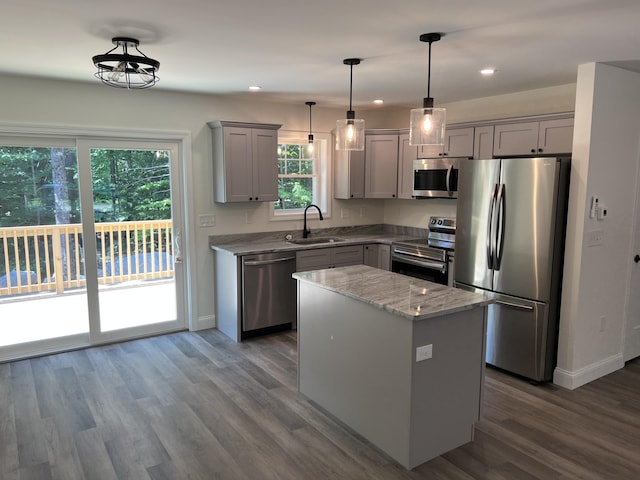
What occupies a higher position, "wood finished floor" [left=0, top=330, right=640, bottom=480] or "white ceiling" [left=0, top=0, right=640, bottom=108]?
"white ceiling" [left=0, top=0, right=640, bottom=108]

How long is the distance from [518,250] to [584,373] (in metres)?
1.16

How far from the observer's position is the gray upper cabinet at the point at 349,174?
572 centimetres

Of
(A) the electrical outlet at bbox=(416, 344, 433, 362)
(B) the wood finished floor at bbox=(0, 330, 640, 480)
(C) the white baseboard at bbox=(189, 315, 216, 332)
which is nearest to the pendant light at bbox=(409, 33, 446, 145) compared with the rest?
(A) the electrical outlet at bbox=(416, 344, 433, 362)

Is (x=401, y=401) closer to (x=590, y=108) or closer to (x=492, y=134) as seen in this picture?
(x=590, y=108)

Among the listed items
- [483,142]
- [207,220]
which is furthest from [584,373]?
[207,220]

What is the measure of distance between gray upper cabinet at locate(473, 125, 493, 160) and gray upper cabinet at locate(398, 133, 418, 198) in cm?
94

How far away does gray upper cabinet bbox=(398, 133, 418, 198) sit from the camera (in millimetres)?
5555

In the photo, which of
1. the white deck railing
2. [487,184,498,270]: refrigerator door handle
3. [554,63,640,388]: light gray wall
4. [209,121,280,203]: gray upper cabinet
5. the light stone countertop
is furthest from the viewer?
the light stone countertop

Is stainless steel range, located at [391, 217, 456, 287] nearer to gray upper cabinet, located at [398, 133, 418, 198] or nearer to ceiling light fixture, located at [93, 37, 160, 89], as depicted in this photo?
gray upper cabinet, located at [398, 133, 418, 198]

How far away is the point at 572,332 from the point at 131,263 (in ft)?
13.6

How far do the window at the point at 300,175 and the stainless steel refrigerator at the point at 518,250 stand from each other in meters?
2.17

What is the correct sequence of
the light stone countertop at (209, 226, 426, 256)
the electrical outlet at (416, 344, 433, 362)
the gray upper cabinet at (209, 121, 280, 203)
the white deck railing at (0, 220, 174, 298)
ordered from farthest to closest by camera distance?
1. the light stone countertop at (209, 226, 426, 256)
2. the gray upper cabinet at (209, 121, 280, 203)
3. the white deck railing at (0, 220, 174, 298)
4. the electrical outlet at (416, 344, 433, 362)

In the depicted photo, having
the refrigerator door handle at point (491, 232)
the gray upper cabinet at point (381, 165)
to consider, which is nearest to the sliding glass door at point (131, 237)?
the gray upper cabinet at point (381, 165)

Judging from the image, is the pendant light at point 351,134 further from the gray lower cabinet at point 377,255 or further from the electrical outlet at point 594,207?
the gray lower cabinet at point 377,255
